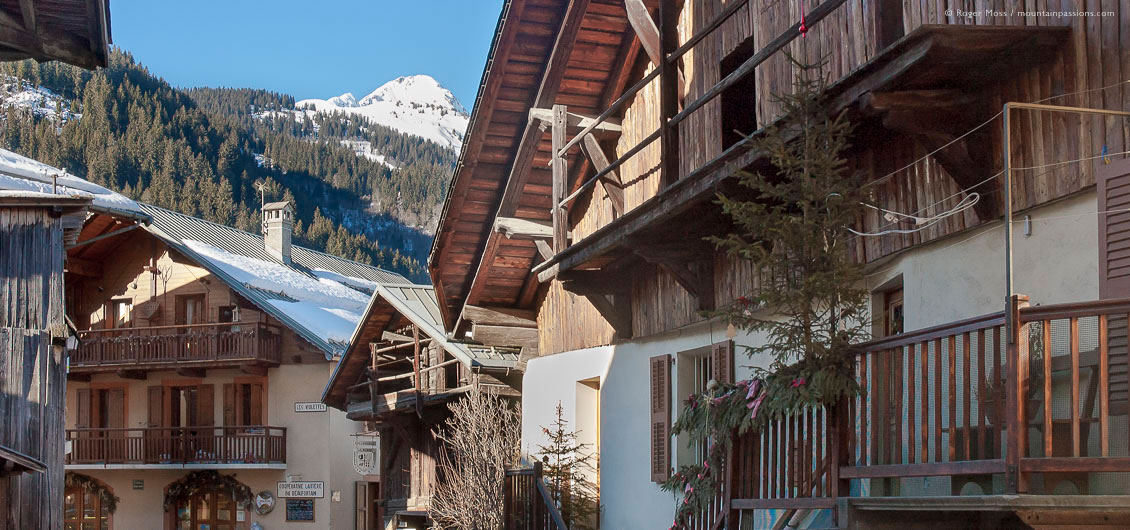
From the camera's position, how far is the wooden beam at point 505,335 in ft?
58.1

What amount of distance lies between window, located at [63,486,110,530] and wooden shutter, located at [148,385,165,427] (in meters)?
2.57

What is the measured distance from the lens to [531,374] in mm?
17484

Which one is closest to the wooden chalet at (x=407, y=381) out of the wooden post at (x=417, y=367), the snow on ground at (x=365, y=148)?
the wooden post at (x=417, y=367)

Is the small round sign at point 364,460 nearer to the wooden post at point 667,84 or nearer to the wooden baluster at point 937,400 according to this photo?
the wooden post at point 667,84

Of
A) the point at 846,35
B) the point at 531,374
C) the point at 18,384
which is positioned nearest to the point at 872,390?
the point at 846,35

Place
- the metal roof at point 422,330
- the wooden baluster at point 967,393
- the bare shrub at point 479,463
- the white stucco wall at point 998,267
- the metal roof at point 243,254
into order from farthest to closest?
the metal roof at point 243,254, the metal roof at point 422,330, the bare shrub at point 479,463, the white stucco wall at point 998,267, the wooden baluster at point 967,393

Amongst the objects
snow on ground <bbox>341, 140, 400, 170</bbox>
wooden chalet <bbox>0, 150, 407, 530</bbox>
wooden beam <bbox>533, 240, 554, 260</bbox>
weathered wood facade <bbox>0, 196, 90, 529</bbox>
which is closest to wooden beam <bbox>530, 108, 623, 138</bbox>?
wooden beam <bbox>533, 240, 554, 260</bbox>

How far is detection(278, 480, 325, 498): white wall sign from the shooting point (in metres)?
32.4

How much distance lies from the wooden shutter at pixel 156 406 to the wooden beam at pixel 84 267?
3558 millimetres

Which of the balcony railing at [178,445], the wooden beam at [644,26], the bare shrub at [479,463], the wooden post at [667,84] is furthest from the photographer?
the balcony railing at [178,445]

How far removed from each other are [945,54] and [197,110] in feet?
268

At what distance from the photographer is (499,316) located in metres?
17.8

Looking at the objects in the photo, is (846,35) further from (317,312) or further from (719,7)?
(317,312)

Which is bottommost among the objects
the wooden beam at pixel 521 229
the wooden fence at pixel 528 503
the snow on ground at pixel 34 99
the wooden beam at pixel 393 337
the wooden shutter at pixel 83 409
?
the wooden fence at pixel 528 503
